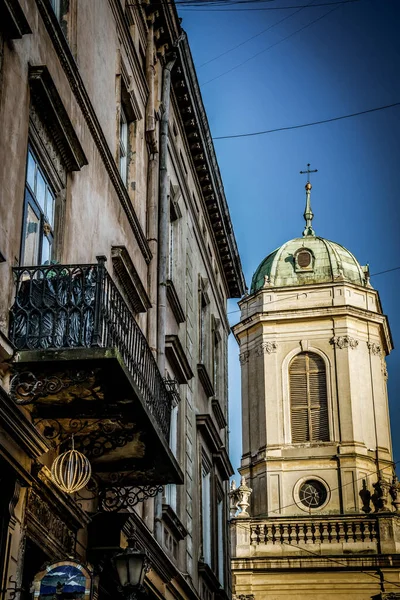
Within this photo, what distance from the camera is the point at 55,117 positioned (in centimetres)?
1156

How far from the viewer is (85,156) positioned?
501 inches

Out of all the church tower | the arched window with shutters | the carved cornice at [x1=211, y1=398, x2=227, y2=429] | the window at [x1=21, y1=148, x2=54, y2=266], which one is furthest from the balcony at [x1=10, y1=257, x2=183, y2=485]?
the arched window with shutters

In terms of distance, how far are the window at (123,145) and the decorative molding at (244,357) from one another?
2908 centimetres

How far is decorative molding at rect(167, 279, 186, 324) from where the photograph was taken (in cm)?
1811

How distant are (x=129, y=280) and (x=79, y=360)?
5.78 metres

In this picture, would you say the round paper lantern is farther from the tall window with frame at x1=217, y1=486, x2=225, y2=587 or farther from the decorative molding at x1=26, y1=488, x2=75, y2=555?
the tall window with frame at x1=217, y1=486, x2=225, y2=587

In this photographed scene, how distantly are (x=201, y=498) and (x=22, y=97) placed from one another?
1180cm

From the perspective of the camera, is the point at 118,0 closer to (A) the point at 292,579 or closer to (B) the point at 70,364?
(B) the point at 70,364

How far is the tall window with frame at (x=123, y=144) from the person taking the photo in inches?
638

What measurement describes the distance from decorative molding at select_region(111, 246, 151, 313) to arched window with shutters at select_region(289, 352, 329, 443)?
27.1 metres

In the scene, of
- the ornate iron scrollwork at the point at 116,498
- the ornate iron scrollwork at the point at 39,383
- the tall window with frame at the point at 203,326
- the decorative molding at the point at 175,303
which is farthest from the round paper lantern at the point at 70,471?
the tall window with frame at the point at 203,326

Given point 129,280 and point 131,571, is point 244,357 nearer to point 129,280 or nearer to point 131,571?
point 129,280

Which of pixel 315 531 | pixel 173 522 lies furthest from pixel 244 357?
pixel 173 522

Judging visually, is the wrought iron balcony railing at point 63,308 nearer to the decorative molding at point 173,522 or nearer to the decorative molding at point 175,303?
the decorative molding at point 173,522
